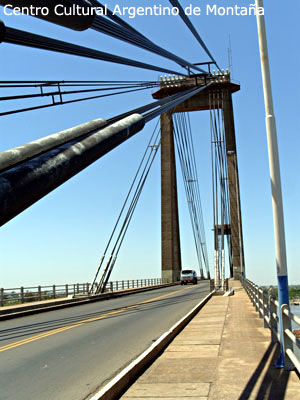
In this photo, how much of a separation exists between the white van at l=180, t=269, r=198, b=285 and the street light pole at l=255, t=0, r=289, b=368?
45.1m

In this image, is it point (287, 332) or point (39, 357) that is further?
point (39, 357)

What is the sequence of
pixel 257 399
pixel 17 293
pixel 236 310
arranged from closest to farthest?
pixel 257 399 < pixel 236 310 < pixel 17 293

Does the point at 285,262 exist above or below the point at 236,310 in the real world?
above

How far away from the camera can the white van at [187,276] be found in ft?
174

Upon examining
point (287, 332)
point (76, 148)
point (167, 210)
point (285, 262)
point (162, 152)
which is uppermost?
point (162, 152)

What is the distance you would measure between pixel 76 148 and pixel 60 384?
463cm

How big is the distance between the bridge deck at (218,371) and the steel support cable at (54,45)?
5.26m

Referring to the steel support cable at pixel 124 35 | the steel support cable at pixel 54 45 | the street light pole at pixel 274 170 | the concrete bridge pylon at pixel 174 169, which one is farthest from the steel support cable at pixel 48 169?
the concrete bridge pylon at pixel 174 169

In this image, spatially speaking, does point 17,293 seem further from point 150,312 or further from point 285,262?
point 285,262

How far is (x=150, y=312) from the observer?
18844mm

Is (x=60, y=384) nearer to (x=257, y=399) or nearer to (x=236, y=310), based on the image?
(x=257, y=399)

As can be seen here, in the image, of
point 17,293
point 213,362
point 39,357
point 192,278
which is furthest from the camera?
point 192,278

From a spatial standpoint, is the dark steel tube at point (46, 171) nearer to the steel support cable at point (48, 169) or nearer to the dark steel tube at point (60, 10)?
the steel support cable at point (48, 169)

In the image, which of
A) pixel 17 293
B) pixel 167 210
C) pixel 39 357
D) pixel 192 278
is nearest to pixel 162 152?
pixel 167 210
